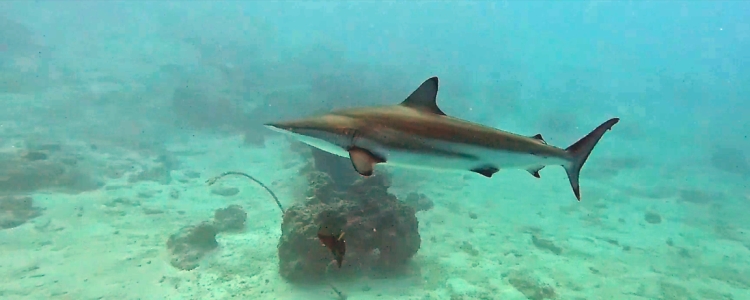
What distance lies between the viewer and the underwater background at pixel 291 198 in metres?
8.77

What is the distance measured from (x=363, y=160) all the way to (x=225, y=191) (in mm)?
13630

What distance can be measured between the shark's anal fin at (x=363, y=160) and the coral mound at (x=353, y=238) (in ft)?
18.2

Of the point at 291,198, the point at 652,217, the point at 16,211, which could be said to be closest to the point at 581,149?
the point at 291,198

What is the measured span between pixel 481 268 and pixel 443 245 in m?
1.54

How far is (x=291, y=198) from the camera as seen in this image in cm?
1503

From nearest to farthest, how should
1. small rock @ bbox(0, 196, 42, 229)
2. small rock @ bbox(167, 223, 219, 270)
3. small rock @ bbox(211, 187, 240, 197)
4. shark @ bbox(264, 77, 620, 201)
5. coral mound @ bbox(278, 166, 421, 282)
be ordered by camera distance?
1. shark @ bbox(264, 77, 620, 201)
2. coral mound @ bbox(278, 166, 421, 282)
3. small rock @ bbox(167, 223, 219, 270)
4. small rock @ bbox(0, 196, 42, 229)
5. small rock @ bbox(211, 187, 240, 197)

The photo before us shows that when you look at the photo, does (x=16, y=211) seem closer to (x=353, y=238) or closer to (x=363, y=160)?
(x=353, y=238)

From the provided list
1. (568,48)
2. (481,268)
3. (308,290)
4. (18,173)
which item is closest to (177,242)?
(308,290)

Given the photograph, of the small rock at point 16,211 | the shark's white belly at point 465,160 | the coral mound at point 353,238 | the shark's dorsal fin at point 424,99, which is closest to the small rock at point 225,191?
the small rock at point 16,211

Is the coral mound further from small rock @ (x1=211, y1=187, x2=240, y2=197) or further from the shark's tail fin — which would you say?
small rock @ (x1=211, y1=187, x2=240, y2=197)

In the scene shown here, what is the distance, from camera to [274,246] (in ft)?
33.8

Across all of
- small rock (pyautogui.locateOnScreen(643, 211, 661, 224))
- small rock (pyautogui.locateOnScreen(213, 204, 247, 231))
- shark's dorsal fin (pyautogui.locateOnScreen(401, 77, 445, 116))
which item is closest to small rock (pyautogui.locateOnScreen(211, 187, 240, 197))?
small rock (pyautogui.locateOnScreen(213, 204, 247, 231))

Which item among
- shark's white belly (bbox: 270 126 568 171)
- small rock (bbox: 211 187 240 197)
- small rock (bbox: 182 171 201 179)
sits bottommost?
small rock (bbox: 182 171 201 179)

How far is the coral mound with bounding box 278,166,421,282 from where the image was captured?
8.47 metres
